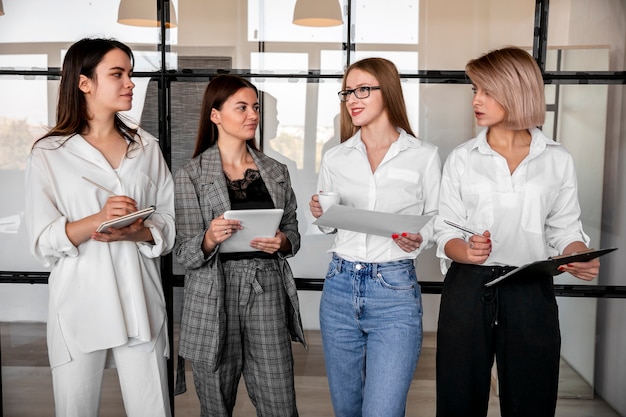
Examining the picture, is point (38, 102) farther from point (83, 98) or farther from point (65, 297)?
point (65, 297)

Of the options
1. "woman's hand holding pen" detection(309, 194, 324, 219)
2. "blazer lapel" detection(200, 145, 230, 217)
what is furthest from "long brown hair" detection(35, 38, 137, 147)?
"woman's hand holding pen" detection(309, 194, 324, 219)

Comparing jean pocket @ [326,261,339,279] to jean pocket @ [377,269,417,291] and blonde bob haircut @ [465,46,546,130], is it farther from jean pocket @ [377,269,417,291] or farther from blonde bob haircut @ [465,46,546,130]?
blonde bob haircut @ [465,46,546,130]

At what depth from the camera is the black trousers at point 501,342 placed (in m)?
2.23

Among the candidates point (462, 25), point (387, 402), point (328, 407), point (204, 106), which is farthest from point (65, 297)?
point (462, 25)

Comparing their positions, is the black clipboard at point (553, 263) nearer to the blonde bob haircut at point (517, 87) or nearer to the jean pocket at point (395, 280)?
the jean pocket at point (395, 280)

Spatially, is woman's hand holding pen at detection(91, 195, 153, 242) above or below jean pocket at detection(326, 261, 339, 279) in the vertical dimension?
above

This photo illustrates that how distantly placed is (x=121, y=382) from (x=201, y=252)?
0.57 meters

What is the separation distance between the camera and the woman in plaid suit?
101 inches

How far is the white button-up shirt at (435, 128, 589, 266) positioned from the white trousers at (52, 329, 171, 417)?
3.82ft

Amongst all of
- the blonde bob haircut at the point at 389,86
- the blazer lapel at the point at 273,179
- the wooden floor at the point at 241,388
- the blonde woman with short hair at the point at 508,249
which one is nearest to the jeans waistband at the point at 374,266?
the blonde woman with short hair at the point at 508,249

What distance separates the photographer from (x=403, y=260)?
245 centimetres

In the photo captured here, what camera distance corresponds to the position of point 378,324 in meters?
2.42

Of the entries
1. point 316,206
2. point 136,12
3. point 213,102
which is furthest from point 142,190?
point 136,12

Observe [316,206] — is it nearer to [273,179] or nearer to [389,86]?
[273,179]
